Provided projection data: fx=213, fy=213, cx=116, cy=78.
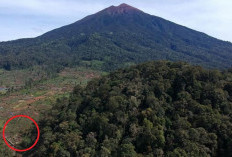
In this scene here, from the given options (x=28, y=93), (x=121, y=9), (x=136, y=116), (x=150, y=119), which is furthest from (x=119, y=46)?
(x=150, y=119)

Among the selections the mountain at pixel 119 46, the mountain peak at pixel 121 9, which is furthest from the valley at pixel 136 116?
the mountain peak at pixel 121 9

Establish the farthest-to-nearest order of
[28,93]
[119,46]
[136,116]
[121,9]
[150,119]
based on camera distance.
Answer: [121,9] → [119,46] → [28,93] → [136,116] → [150,119]

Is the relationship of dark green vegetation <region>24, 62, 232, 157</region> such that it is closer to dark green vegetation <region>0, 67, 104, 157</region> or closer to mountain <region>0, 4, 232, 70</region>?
dark green vegetation <region>0, 67, 104, 157</region>

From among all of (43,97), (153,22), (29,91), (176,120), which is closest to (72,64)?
(29,91)

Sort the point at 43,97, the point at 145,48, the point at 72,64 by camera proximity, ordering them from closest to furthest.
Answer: the point at 43,97 → the point at 72,64 → the point at 145,48

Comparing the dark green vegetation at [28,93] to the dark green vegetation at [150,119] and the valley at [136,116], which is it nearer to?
the valley at [136,116]

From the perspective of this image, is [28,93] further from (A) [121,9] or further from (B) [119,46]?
(A) [121,9]

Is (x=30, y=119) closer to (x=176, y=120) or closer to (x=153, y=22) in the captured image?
(x=176, y=120)
